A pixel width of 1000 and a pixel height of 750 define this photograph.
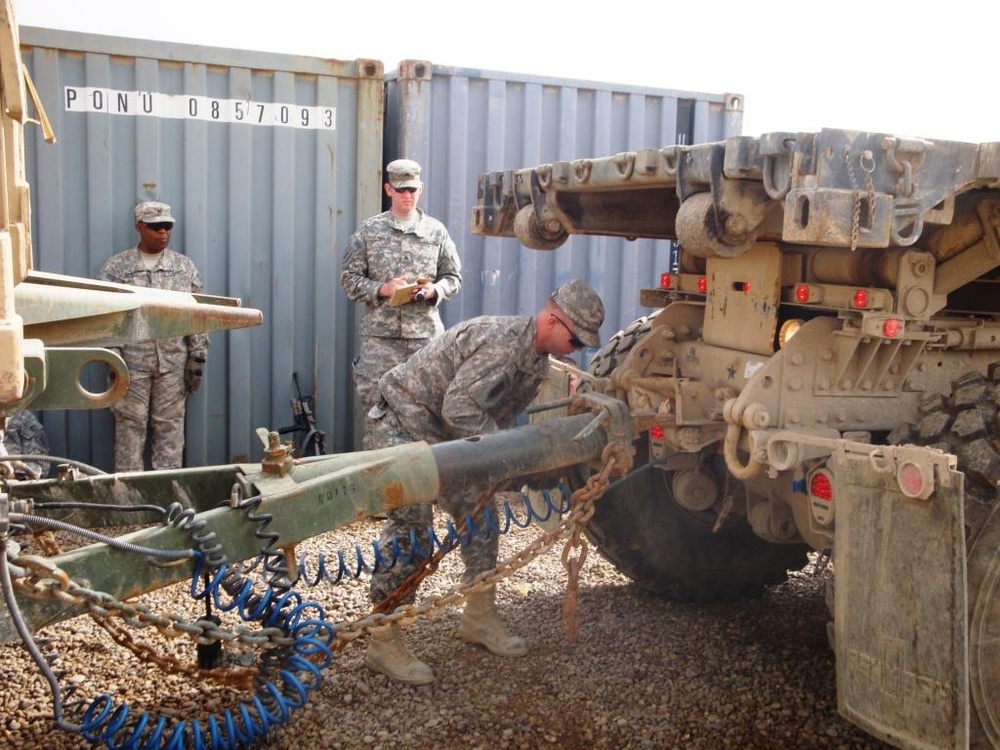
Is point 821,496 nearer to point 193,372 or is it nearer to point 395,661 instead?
point 395,661

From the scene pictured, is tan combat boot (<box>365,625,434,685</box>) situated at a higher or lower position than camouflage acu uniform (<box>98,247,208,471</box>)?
lower

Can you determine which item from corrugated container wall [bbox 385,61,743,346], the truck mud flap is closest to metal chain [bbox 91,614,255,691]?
the truck mud flap

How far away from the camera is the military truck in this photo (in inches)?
109


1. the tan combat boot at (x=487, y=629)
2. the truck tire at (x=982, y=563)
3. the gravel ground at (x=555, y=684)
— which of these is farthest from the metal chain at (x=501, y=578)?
the truck tire at (x=982, y=563)

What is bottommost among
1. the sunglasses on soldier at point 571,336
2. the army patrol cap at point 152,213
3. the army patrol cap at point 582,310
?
the sunglasses on soldier at point 571,336

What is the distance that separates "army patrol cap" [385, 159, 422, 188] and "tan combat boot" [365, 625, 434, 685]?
3186mm

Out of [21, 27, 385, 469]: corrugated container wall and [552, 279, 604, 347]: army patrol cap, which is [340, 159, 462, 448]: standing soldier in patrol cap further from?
[552, 279, 604, 347]: army patrol cap

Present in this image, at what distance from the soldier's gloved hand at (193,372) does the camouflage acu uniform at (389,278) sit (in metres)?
0.95

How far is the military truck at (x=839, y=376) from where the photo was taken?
2.77m

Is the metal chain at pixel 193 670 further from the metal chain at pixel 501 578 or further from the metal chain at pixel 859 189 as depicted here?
the metal chain at pixel 859 189

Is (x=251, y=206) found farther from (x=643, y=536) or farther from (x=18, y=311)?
(x=18, y=311)

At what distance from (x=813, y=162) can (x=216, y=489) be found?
6.05 ft

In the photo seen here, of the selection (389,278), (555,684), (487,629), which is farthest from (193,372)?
(555,684)

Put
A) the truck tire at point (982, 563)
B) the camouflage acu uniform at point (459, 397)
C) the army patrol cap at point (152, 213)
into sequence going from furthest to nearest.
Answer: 1. the army patrol cap at point (152, 213)
2. the camouflage acu uniform at point (459, 397)
3. the truck tire at point (982, 563)
